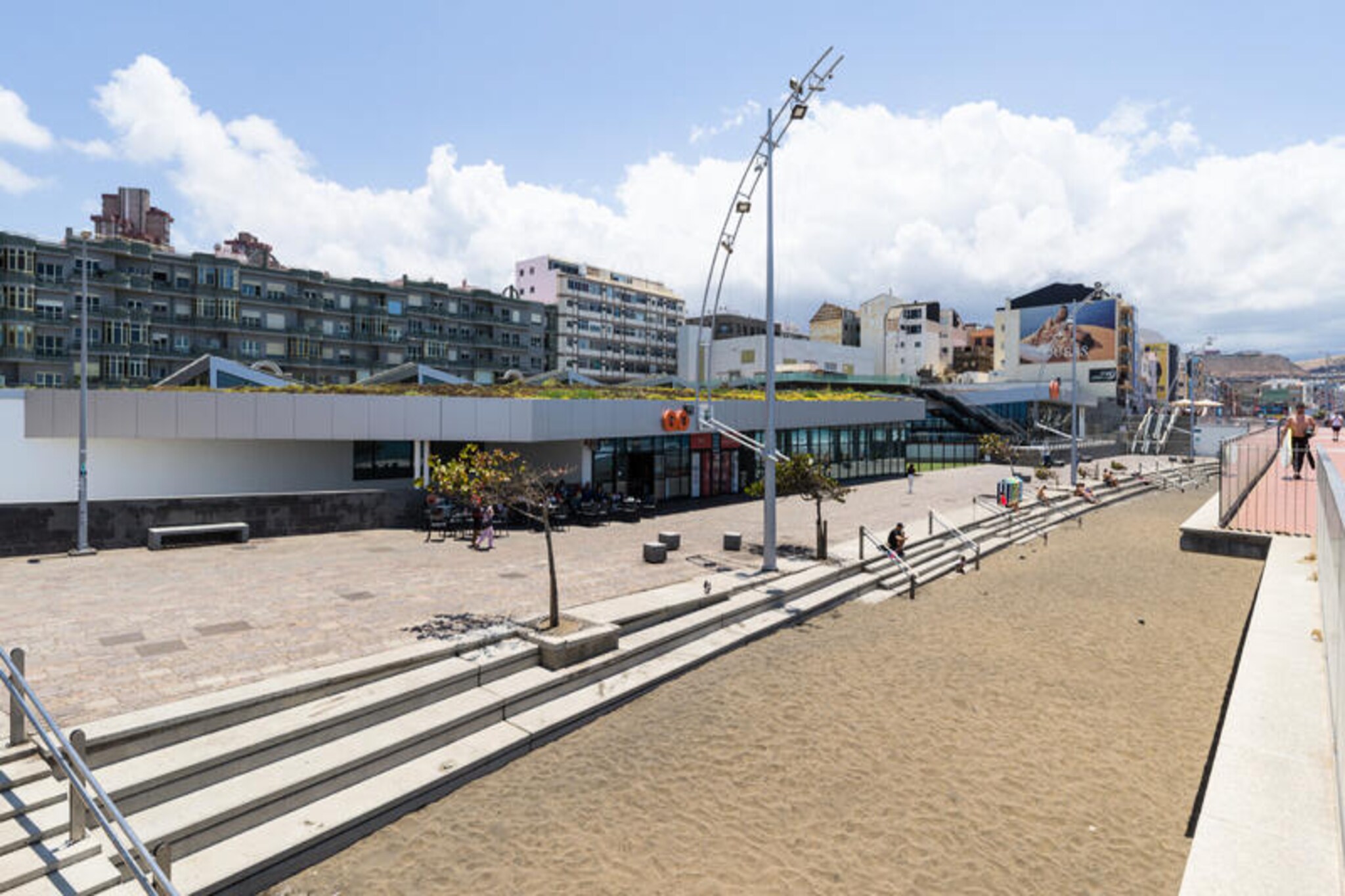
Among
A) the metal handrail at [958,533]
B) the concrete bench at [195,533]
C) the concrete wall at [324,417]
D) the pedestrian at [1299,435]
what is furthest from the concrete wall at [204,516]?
the pedestrian at [1299,435]

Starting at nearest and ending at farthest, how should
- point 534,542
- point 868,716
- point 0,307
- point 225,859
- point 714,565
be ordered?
point 225,859
point 868,716
point 714,565
point 534,542
point 0,307

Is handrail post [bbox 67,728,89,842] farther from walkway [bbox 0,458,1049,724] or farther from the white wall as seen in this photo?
the white wall

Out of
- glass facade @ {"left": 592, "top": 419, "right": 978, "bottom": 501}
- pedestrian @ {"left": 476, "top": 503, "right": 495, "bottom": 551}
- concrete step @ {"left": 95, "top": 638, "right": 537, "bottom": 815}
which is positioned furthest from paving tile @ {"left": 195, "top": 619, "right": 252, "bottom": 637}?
glass facade @ {"left": 592, "top": 419, "right": 978, "bottom": 501}

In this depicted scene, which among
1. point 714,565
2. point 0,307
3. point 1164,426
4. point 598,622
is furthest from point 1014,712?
point 1164,426

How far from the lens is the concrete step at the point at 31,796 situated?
24.4 ft

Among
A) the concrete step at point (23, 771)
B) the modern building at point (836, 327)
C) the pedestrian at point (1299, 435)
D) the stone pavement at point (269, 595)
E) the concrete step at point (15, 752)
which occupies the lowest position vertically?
the concrete step at point (23, 771)

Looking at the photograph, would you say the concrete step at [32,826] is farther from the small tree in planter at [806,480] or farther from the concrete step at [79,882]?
the small tree in planter at [806,480]

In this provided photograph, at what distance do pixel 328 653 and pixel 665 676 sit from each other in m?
6.03

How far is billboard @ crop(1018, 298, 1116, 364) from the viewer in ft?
319

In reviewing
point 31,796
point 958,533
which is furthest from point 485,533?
point 958,533

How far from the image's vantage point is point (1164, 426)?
273 feet

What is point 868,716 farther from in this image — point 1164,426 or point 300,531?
point 1164,426

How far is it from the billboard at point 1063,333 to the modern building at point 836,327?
2459cm

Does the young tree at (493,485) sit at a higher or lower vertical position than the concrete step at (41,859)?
higher
